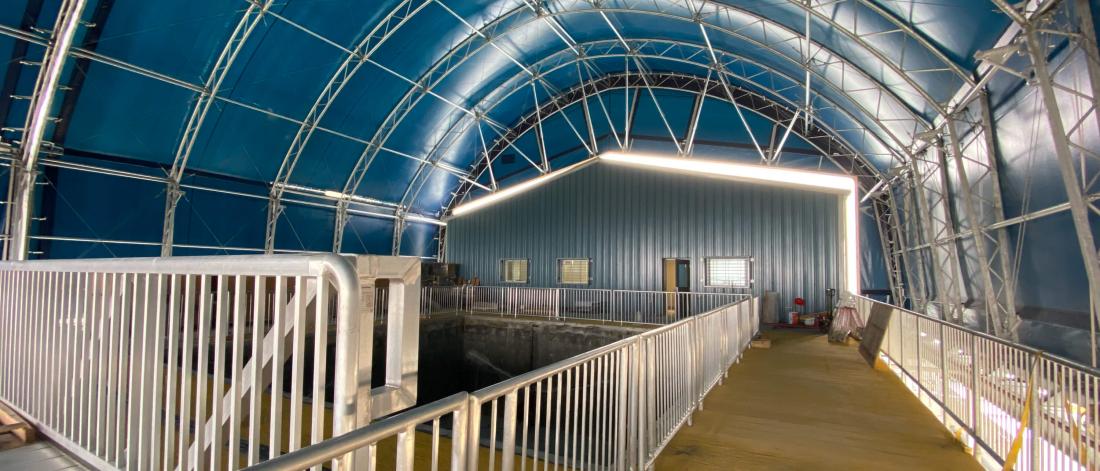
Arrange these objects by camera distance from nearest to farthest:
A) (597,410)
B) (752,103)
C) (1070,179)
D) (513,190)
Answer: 1. (597,410)
2. (1070,179)
3. (752,103)
4. (513,190)

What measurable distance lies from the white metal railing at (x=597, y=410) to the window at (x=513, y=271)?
15.3 metres

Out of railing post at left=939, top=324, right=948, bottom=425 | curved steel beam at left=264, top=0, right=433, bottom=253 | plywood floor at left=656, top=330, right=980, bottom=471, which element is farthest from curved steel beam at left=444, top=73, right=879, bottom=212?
railing post at left=939, top=324, right=948, bottom=425

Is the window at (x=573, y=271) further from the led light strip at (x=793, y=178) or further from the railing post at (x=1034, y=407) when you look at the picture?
the railing post at (x=1034, y=407)

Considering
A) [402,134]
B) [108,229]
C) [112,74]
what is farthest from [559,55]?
[108,229]

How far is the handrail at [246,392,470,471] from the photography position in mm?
1219

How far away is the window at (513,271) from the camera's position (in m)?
23.8

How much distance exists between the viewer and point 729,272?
→ 19.0 meters

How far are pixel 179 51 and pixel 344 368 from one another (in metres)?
16.4

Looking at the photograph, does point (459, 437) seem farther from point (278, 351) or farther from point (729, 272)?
point (729, 272)

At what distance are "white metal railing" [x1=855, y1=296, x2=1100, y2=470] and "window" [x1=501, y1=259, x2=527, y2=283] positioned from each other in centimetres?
1796

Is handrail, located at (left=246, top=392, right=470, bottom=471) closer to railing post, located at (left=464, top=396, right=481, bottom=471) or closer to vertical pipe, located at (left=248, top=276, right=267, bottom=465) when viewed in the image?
railing post, located at (left=464, top=396, right=481, bottom=471)

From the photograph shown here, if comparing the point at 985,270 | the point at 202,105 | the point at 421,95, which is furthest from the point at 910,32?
the point at 202,105

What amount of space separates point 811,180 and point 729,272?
460 cm

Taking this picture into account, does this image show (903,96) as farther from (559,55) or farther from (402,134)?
(402,134)
